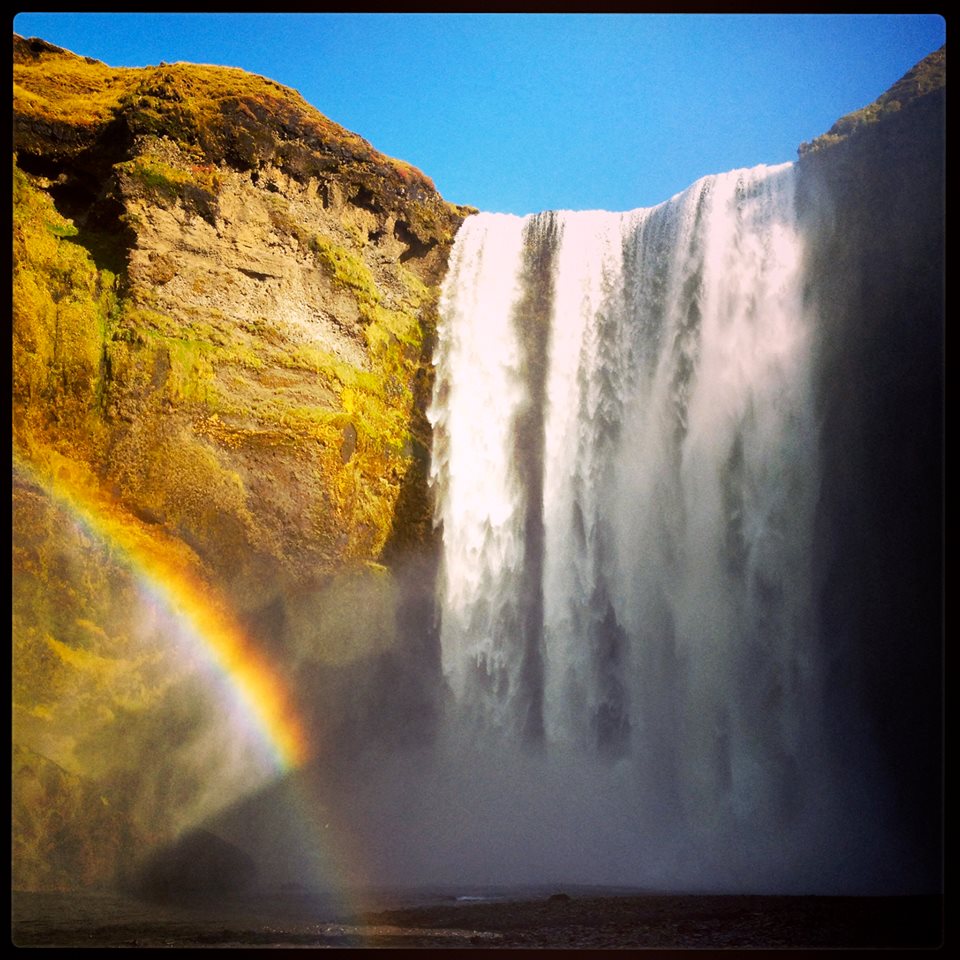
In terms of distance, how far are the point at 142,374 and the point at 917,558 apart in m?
13.5

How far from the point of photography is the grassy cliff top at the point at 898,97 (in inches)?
595

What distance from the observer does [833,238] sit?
15.9 m

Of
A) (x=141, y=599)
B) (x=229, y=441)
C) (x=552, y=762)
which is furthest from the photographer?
(x=552, y=762)

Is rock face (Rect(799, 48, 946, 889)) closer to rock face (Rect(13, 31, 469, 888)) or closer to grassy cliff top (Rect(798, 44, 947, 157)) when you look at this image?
grassy cliff top (Rect(798, 44, 947, 157))

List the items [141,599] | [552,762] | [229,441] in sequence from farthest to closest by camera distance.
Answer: [552,762]
[229,441]
[141,599]

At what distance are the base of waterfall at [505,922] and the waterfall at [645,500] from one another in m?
2.82

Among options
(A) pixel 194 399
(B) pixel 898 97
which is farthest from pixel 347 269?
(B) pixel 898 97

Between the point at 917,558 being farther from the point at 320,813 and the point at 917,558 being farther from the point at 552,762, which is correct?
the point at 320,813

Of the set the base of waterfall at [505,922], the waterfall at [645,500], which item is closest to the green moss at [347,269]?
the waterfall at [645,500]

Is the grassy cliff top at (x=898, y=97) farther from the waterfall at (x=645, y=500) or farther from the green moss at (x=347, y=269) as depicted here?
the green moss at (x=347, y=269)

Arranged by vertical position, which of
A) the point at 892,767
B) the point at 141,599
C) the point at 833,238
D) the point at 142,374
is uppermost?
the point at 833,238

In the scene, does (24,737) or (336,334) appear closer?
(24,737)
